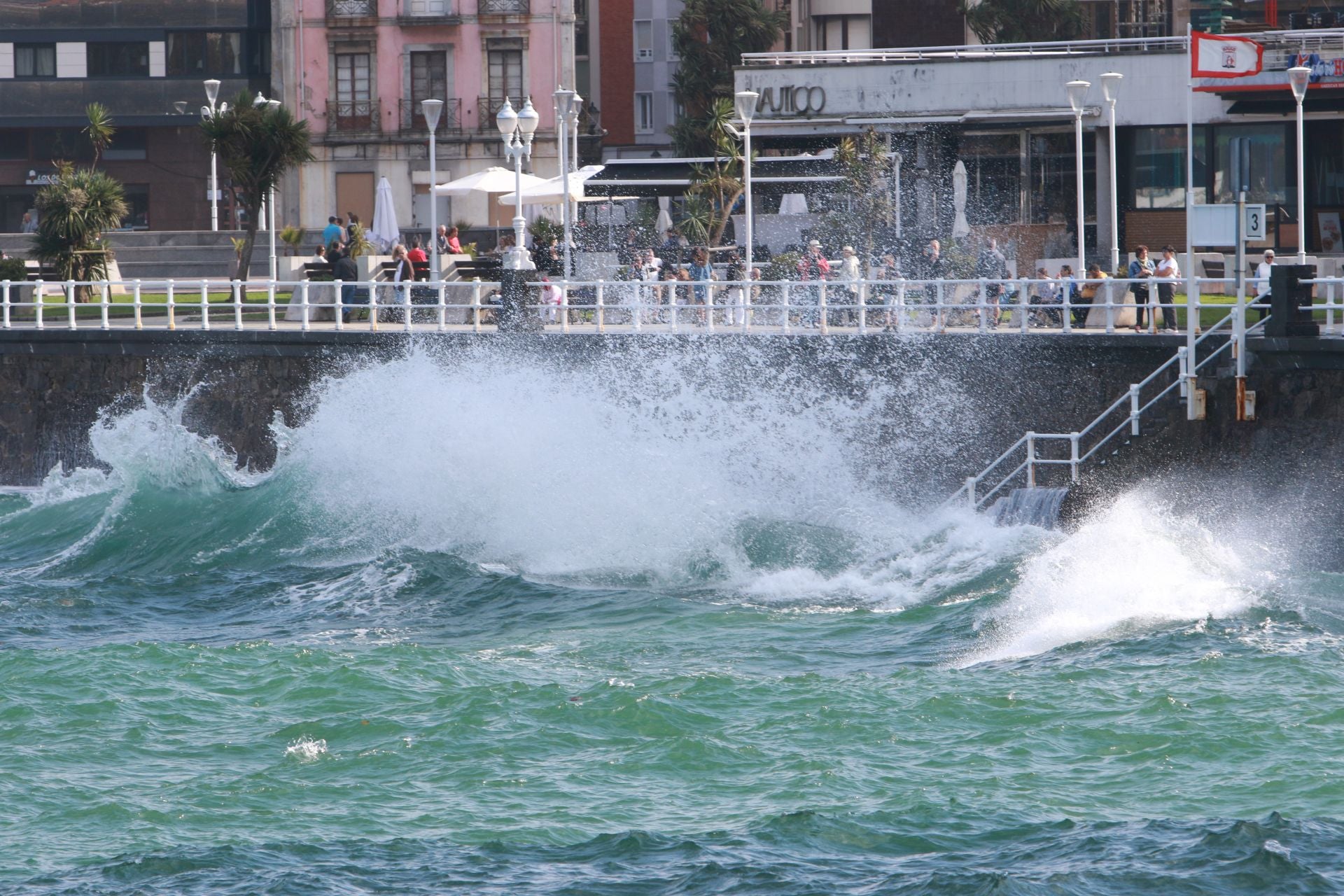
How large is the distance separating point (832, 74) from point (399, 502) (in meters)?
20.3

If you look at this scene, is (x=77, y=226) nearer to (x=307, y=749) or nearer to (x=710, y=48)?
(x=710, y=48)

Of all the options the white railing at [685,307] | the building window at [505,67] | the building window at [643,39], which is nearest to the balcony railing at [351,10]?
the building window at [505,67]

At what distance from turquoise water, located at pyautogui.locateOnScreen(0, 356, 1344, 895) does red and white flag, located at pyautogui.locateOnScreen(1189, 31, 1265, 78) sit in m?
5.21

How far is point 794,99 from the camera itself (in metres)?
40.2

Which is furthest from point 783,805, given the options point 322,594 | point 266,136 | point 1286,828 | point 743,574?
point 266,136

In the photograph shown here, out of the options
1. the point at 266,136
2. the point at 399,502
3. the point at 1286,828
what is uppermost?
the point at 266,136

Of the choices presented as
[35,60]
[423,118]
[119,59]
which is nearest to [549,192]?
[423,118]

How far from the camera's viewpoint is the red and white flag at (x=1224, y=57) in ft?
75.2

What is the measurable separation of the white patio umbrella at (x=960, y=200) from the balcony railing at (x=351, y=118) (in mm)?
19401

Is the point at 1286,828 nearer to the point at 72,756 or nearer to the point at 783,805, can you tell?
the point at 783,805

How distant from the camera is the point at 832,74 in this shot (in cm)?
3994

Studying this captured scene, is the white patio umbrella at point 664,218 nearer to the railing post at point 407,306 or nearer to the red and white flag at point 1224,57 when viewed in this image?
the railing post at point 407,306

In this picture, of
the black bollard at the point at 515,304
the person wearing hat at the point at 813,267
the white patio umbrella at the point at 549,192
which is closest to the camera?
the black bollard at the point at 515,304

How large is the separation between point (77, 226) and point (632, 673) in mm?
22634
